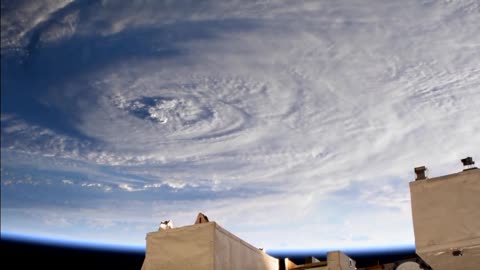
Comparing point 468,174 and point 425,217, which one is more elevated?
point 468,174

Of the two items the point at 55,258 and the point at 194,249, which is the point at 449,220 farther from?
the point at 55,258

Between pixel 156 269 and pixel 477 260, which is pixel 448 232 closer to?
pixel 477 260

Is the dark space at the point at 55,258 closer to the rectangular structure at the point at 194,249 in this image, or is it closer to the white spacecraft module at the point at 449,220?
the white spacecraft module at the point at 449,220

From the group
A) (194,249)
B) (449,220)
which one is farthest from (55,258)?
(449,220)

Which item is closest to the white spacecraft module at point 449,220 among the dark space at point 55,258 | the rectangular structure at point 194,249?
the rectangular structure at point 194,249

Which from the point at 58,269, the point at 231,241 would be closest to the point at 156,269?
the point at 231,241

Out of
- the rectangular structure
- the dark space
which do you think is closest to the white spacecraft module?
the rectangular structure
